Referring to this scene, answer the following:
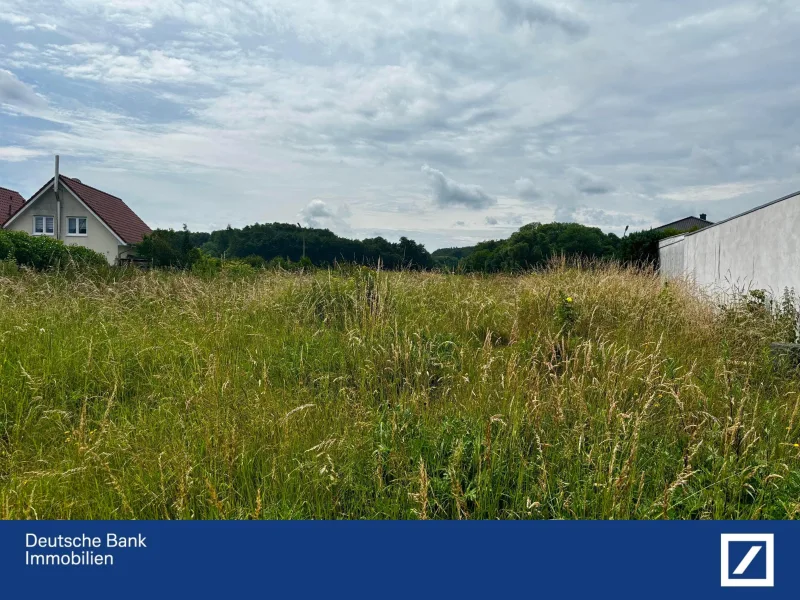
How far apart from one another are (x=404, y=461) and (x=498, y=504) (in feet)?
1.67

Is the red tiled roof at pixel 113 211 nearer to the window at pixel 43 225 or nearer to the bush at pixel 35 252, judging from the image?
the window at pixel 43 225

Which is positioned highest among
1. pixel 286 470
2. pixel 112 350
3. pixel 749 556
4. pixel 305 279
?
pixel 305 279

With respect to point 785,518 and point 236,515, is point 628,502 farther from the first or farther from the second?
point 236,515

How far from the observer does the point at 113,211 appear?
33.1 meters

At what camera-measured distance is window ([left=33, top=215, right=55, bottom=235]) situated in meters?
30.5

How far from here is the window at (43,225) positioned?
100 feet

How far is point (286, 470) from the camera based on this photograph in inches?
111

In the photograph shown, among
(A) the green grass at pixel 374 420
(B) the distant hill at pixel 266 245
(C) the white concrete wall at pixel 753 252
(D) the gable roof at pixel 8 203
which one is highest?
(D) the gable roof at pixel 8 203

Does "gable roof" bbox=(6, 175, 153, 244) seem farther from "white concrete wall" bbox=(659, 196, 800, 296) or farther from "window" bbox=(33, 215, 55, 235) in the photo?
"white concrete wall" bbox=(659, 196, 800, 296)

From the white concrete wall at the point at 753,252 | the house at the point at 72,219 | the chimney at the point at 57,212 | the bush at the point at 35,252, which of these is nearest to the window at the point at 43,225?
the house at the point at 72,219

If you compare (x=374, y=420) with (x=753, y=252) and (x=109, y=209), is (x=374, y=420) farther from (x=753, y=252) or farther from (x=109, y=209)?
(x=109, y=209)

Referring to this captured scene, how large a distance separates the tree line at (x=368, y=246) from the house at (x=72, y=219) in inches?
147

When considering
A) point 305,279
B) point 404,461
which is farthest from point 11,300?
point 404,461

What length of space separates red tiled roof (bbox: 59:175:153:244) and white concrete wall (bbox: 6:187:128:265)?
47 centimetres
